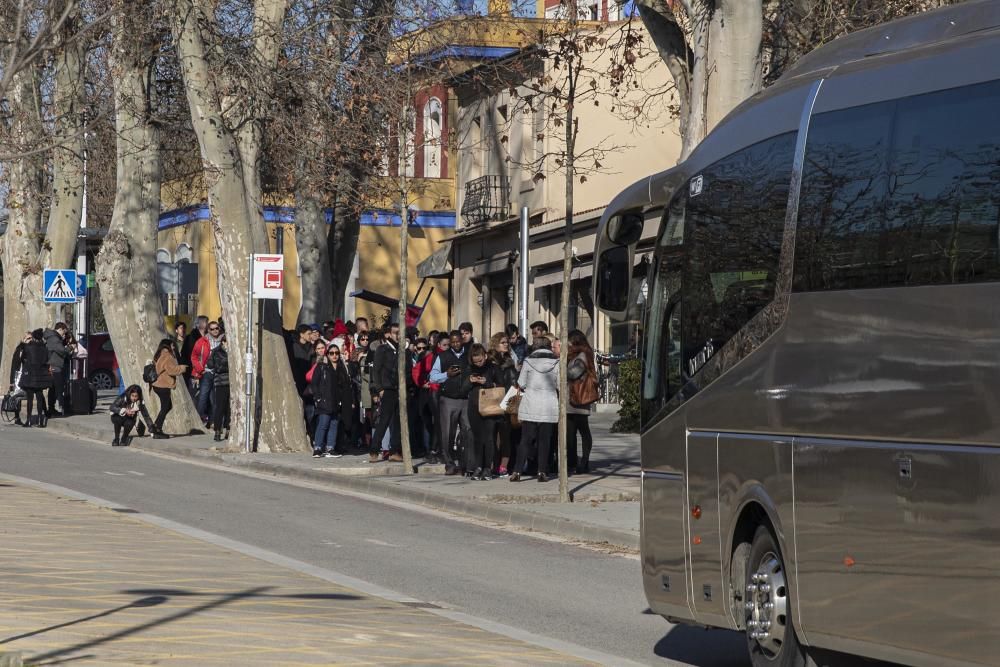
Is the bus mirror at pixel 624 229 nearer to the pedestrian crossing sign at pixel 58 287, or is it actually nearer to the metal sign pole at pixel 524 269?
the metal sign pole at pixel 524 269

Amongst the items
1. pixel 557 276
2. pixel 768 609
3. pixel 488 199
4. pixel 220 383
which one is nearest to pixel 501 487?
pixel 220 383

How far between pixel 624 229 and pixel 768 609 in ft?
11.6

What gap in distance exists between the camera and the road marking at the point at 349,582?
9.80 meters

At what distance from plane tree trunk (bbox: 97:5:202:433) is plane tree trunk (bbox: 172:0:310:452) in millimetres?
4210

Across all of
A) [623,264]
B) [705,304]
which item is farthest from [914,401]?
[623,264]

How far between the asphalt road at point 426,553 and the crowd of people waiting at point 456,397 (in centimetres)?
205

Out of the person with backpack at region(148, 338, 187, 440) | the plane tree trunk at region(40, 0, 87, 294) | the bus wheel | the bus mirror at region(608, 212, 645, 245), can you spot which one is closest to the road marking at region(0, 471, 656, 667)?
the bus wheel

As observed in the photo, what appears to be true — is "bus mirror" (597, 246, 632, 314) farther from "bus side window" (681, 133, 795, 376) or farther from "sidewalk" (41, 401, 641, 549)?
"sidewalk" (41, 401, 641, 549)

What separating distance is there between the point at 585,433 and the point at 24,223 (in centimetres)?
2226

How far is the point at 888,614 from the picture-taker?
745 centimetres

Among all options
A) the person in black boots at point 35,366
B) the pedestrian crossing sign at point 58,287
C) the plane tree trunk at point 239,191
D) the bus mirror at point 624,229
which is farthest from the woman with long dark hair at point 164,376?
the bus mirror at point 624,229

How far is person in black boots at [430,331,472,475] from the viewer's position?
21.9 metres

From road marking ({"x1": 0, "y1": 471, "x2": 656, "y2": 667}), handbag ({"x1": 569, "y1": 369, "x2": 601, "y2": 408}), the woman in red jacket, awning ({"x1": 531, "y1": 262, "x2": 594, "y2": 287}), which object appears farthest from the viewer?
awning ({"x1": 531, "y1": 262, "x2": 594, "y2": 287})

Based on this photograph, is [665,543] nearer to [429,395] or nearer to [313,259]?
[429,395]
